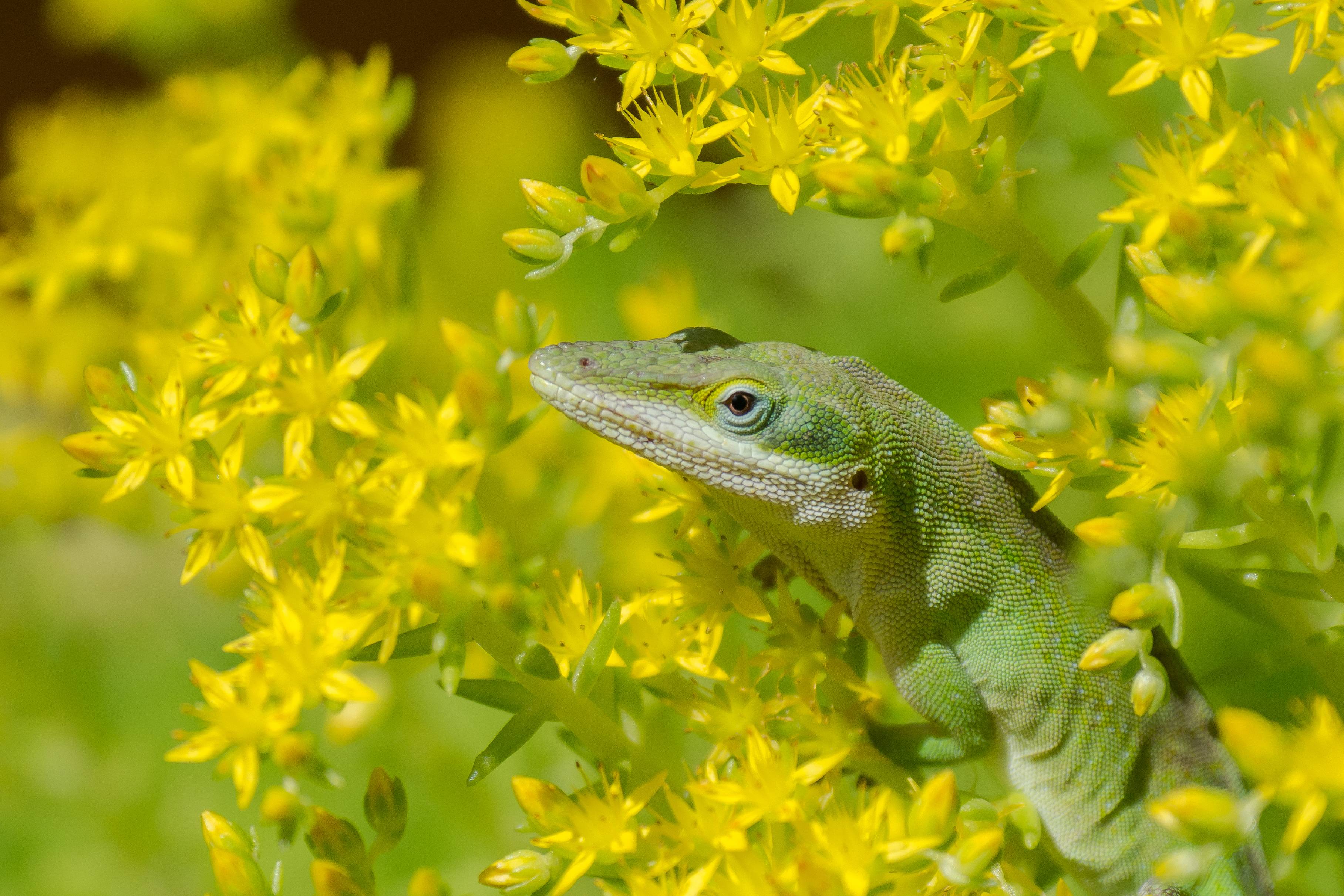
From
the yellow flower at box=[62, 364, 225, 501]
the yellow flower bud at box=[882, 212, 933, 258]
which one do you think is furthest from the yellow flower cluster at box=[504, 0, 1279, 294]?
the yellow flower at box=[62, 364, 225, 501]

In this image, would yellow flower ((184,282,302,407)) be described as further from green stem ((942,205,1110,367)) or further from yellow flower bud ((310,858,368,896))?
green stem ((942,205,1110,367))

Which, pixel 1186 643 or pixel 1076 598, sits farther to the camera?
pixel 1186 643

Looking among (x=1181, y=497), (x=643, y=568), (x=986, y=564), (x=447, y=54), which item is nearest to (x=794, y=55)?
(x=643, y=568)

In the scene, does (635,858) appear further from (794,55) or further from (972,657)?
(794,55)

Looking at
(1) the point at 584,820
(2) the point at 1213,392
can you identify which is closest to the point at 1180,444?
(2) the point at 1213,392

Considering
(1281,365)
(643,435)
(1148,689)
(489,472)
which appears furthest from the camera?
(489,472)

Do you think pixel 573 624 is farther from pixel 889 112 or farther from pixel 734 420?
pixel 889 112

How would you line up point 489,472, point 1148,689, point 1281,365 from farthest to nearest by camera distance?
point 489,472, point 1148,689, point 1281,365

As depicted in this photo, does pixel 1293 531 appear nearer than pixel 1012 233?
Yes
